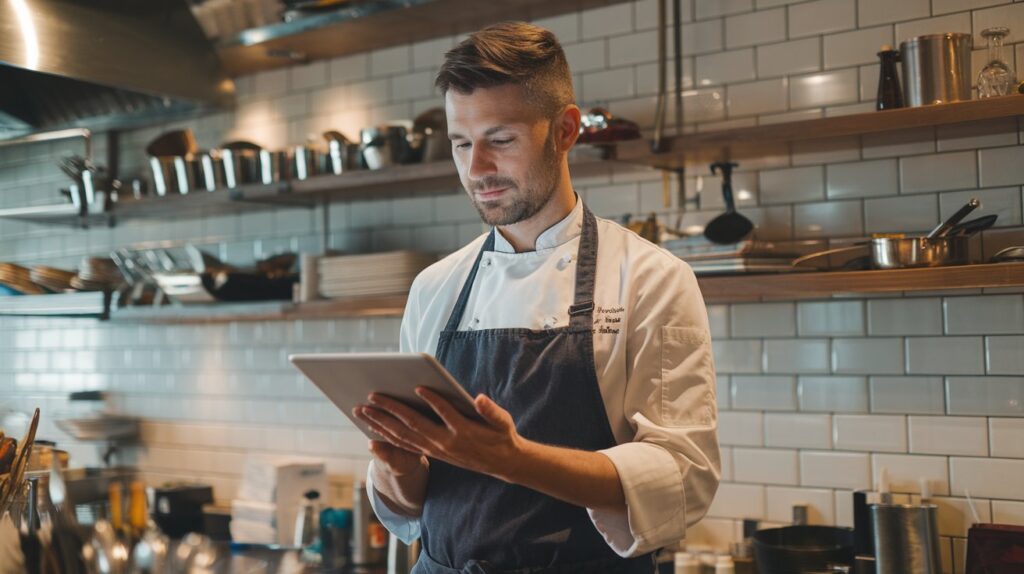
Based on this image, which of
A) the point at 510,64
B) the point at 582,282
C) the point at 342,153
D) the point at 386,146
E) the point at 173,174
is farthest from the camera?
the point at 173,174

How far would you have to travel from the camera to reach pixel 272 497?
3.95 m

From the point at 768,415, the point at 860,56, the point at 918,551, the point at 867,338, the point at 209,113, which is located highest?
the point at 209,113

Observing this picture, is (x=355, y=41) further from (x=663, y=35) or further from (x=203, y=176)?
(x=663, y=35)

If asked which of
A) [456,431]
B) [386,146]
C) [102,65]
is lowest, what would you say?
[456,431]

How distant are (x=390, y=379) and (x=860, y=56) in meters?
2.05

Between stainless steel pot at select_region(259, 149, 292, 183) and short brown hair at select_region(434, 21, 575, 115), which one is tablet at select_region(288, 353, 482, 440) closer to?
short brown hair at select_region(434, 21, 575, 115)

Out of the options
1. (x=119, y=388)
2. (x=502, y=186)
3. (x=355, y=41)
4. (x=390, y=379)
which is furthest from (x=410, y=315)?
(x=119, y=388)

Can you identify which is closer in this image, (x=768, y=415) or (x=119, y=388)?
(x=768, y=415)

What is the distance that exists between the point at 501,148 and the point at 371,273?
5.60 ft

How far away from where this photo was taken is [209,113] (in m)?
4.69

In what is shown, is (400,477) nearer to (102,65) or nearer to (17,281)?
(102,65)

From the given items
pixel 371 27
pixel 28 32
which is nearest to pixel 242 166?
pixel 371 27

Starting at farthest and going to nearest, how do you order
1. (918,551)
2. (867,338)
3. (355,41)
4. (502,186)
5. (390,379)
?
1. (355,41)
2. (867,338)
3. (918,551)
4. (502,186)
5. (390,379)

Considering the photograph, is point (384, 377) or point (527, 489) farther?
point (527, 489)
